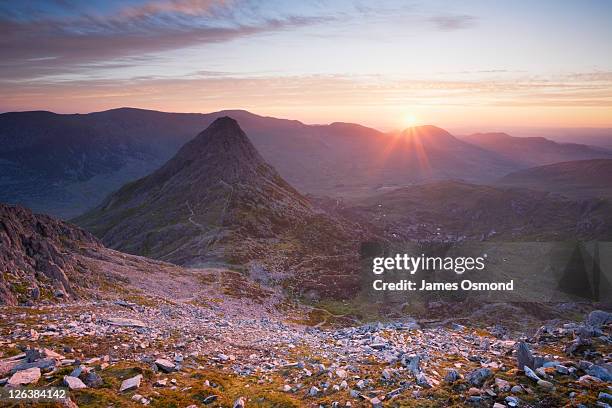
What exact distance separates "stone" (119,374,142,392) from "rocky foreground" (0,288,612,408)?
7cm

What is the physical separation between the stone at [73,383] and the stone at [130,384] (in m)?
1.79

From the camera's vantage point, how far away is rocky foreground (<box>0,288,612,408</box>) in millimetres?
21031

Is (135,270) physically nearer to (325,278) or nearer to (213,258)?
(213,258)

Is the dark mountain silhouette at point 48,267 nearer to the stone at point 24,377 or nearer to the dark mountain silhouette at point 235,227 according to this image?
the stone at point 24,377

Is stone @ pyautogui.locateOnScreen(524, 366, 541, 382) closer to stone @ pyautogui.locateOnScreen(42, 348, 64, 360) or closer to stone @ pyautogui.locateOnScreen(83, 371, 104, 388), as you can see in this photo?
stone @ pyautogui.locateOnScreen(83, 371, 104, 388)

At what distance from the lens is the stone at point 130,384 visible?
21170 mm

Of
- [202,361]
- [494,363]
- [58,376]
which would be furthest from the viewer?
[202,361]

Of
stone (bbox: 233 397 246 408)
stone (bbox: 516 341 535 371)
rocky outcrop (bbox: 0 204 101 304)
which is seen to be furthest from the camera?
rocky outcrop (bbox: 0 204 101 304)

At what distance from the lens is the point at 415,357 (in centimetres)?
2725

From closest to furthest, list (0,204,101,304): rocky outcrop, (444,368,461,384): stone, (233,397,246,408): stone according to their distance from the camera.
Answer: (233,397,246,408): stone, (444,368,461,384): stone, (0,204,101,304): rocky outcrop

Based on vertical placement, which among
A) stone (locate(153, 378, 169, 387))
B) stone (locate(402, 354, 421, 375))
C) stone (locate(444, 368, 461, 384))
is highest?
stone (locate(153, 378, 169, 387))

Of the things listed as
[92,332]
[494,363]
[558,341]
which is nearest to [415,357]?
[494,363]

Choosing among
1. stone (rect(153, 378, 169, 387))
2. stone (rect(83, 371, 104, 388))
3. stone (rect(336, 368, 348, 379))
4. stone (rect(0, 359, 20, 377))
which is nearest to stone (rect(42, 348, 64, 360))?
stone (rect(0, 359, 20, 377))

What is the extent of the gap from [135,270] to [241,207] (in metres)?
83.5
